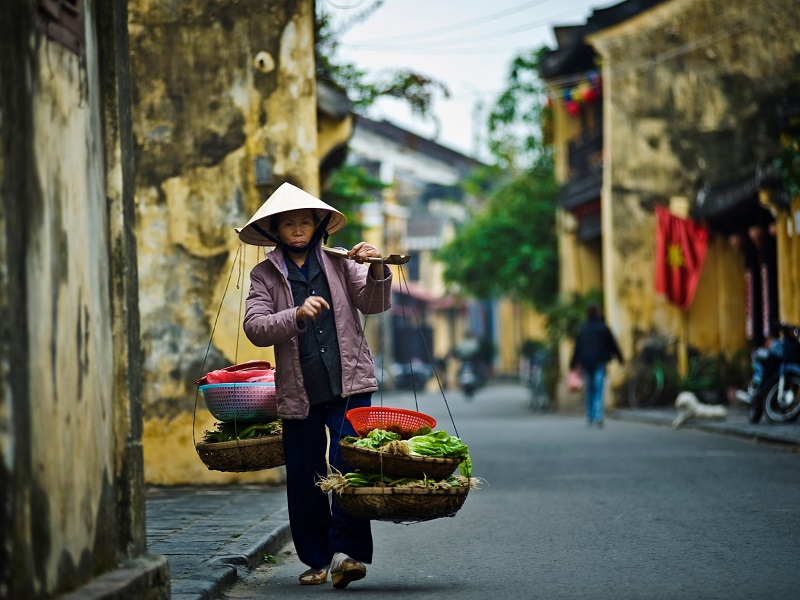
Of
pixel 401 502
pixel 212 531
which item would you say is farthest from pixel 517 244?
pixel 401 502

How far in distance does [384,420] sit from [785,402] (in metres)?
11.8

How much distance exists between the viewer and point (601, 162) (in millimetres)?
27859

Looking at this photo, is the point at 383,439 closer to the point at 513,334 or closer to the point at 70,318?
the point at 70,318

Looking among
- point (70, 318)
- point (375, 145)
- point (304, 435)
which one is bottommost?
point (304, 435)

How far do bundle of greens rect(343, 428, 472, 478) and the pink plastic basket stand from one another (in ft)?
2.41

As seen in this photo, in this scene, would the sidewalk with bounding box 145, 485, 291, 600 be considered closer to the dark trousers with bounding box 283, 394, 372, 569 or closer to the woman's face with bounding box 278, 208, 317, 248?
the dark trousers with bounding box 283, 394, 372, 569

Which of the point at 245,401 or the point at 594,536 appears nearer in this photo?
the point at 245,401

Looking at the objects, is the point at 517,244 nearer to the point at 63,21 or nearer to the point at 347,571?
the point at 347,571

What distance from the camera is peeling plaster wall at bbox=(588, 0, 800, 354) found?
1022 inches

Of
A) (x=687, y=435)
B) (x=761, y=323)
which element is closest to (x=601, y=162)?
(x=761, y=323)

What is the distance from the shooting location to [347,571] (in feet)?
21.0

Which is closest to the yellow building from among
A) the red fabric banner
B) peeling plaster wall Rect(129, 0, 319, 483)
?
the red fabric banner

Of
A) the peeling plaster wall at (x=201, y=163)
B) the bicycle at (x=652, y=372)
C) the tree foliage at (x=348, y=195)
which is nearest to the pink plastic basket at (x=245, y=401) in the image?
the peeling plaster wall at (x=201, y=163)

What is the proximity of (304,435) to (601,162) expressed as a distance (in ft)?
72.4
